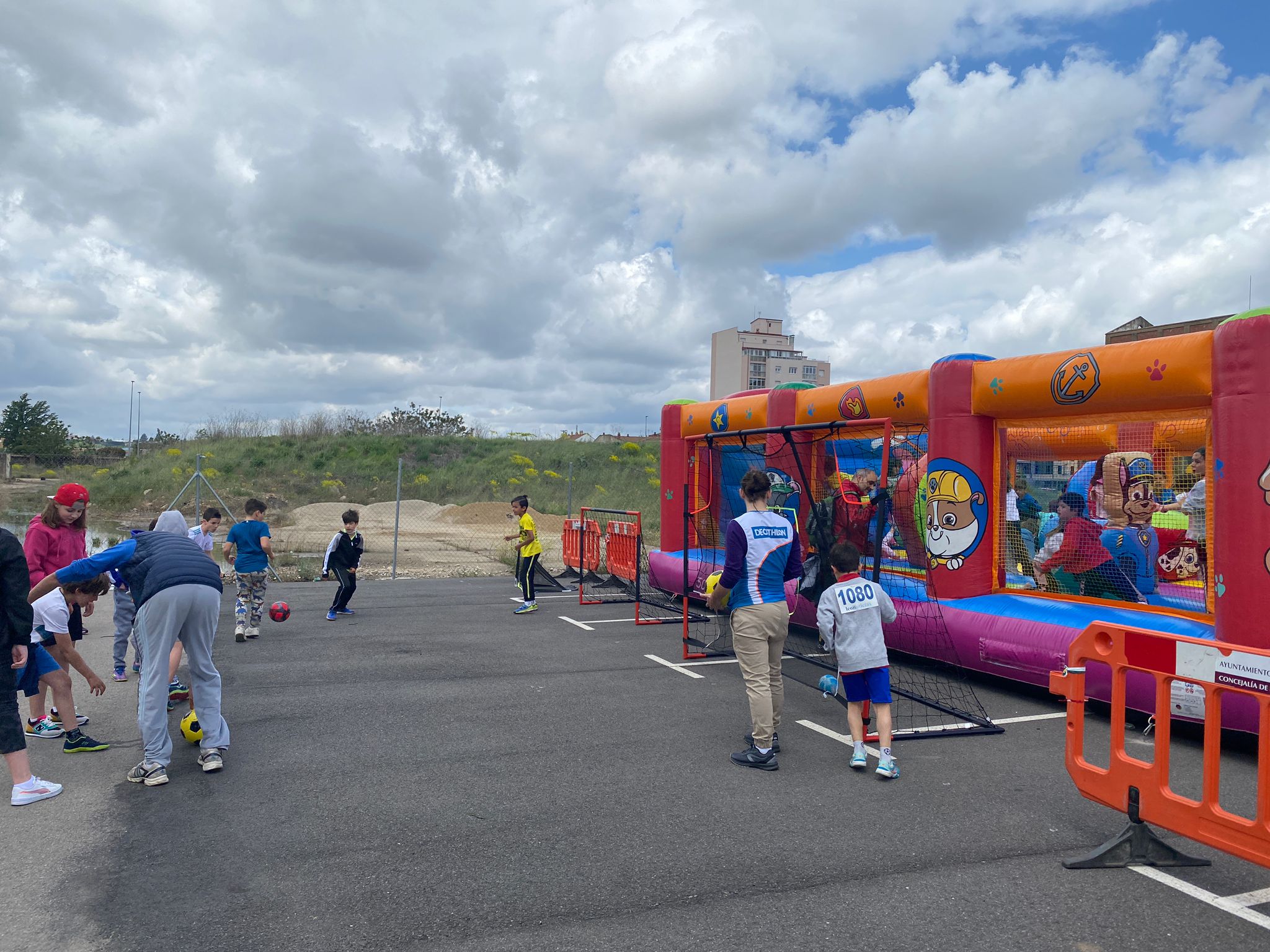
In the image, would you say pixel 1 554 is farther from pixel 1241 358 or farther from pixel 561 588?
pixel 561 588

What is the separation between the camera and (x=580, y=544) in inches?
547

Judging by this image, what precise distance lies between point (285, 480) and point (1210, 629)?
37219 mm

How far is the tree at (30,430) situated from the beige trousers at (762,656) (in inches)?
2550

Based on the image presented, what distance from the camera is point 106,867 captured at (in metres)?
4.18

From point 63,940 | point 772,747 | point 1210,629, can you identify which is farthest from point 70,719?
point 1210,629

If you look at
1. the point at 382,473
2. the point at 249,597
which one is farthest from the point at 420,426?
the point at 249,597

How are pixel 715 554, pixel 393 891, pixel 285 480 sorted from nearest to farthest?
pixel 393 891
pixel 715 554
pixel 285 480

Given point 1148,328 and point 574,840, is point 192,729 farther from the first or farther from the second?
point 1148,328

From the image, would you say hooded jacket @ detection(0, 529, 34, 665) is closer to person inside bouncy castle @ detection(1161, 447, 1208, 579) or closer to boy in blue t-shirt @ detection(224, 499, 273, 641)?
boy in blue t-shirt @ detection(224, 499, 273, 641)

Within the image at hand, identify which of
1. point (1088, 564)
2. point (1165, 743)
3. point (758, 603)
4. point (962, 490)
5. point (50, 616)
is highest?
point (962, 490)

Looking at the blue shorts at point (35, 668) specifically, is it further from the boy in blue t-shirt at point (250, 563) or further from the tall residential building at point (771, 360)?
the tall residential building at point (771, 360)

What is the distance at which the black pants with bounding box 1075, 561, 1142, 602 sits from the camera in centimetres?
820

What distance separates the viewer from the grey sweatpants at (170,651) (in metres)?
5.34

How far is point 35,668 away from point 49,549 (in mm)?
1380
